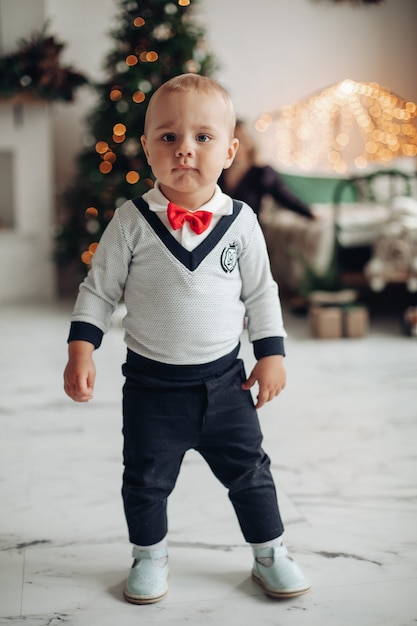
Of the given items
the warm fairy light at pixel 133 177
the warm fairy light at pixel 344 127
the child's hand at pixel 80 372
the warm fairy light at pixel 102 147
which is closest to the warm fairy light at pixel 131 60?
the warm fairy light at pixel 102 147

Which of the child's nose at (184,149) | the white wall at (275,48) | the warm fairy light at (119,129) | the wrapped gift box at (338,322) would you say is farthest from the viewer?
the white wall at (275,48)

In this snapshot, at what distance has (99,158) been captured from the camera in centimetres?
407

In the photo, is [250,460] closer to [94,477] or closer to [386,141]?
[94,477]

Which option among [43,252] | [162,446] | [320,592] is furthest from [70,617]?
[43,252]

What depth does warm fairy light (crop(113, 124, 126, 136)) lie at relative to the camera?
12.8 ft

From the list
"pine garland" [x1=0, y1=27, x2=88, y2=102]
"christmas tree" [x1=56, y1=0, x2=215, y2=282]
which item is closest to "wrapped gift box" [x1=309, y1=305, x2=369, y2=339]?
A: "christmas tree" [x1=56, y1=0, x2=215, y2=282]

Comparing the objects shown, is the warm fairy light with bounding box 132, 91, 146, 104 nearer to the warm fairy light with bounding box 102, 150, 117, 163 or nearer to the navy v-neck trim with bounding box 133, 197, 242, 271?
the warm fairy light with bounding box 102, 150, 117, 163

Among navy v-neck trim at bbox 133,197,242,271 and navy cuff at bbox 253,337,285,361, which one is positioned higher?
navy v-neck trim at bbox 133,197,242,271

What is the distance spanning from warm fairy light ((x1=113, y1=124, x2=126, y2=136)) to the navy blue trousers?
2880 mm

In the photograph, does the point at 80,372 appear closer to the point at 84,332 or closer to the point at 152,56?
the point at 84,332

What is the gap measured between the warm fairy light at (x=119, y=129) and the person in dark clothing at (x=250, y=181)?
561 millimetres

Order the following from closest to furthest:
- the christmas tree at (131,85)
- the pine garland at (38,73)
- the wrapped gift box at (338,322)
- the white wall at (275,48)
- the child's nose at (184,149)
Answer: the child's nose at (184,149), the wrapped gift box at (338,322), the christmas tree at (131,85), the pine garland at (38,73), the white wall at (275,48)

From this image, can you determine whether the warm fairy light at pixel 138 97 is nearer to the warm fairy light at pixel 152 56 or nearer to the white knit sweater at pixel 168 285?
the warm fairy light at pixel 152 56

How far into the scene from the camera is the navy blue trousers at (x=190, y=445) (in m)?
1.19
